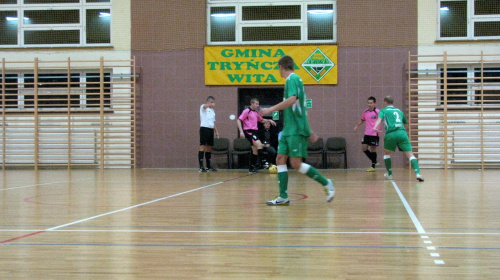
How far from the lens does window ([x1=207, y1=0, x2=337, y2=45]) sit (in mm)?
15188

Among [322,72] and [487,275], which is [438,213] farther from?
[322,72]

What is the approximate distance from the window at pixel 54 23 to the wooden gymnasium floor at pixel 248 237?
9.49m

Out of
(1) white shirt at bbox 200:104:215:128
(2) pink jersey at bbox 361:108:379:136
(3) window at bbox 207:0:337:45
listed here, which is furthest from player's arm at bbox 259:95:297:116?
(3) window at bbox 207:0:337:45

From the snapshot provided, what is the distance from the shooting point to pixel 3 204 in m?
6.22

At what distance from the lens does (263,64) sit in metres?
15.2

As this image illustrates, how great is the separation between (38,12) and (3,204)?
11.0 metres

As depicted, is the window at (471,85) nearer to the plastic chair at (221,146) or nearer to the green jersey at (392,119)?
the green jersey at (392,119)

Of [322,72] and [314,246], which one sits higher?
[322,72]

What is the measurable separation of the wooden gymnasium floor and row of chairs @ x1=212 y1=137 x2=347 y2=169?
748cm

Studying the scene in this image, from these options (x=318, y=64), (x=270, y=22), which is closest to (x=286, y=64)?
(x=318, y=64)

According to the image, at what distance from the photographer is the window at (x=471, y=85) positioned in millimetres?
14586

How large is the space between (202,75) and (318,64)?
3059 millimetres

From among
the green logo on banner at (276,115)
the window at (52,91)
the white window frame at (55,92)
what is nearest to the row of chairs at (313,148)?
the green logo on banner at (276,115)

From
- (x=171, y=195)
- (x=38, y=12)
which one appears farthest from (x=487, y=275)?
(x=38, y=12)
